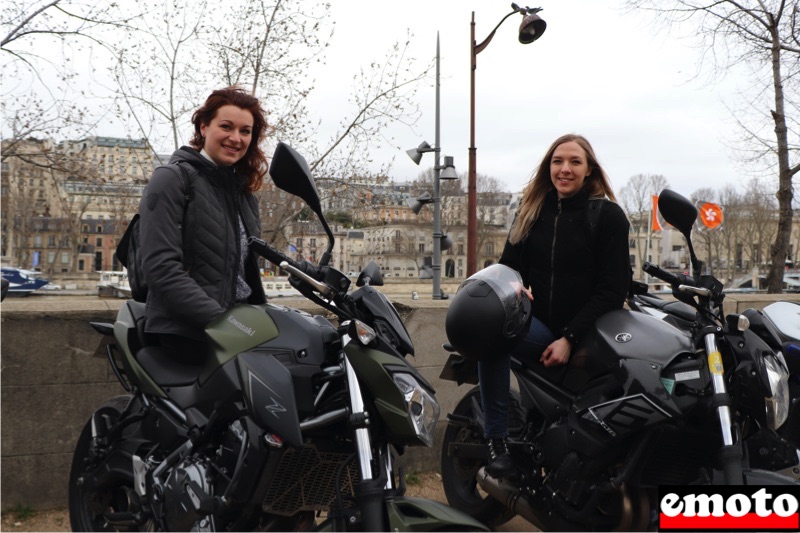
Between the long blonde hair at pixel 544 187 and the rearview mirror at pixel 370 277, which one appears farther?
the long blonde hair at pixel 544 187

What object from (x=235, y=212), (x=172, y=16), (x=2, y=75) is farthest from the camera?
(x=172, y=16)

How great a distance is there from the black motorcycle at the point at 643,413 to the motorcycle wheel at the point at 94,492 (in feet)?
6.07

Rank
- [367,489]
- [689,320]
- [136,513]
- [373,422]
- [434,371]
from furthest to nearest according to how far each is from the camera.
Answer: [434,371]
[689,320]
[136,513]
[373,422]
[367,489]

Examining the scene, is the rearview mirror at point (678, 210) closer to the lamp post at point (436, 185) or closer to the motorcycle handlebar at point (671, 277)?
the motorcycle handlebar at point (671, 277)

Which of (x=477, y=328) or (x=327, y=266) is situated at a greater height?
(x=327, y=266)

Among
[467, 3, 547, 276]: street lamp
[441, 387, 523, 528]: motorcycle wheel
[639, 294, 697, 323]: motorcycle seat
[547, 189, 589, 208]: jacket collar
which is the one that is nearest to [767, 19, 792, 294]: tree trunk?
[467, 3, 547, 276]: street lamp

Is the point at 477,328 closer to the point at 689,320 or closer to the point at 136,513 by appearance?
the point at 689,320

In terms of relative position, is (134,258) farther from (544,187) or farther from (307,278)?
(544,187)

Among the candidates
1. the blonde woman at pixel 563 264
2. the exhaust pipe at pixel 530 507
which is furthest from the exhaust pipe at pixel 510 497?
the blonde woman at pixel 563 264

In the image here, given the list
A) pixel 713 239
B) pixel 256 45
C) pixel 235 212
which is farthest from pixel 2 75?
pixel 713 239

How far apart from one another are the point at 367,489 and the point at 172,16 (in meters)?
11.5

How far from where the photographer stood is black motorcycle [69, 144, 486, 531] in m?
2.71

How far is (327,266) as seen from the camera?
9.49 ft

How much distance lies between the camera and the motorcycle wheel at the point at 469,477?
14.8ft
